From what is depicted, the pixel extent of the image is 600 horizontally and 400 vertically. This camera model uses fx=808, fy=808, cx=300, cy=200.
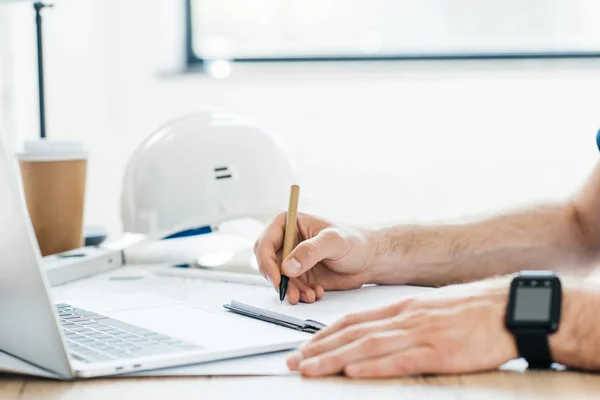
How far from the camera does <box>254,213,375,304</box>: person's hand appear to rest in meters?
1.02

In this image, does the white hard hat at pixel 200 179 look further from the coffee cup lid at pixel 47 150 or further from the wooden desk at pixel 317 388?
the wooden desk at pixel 317 388

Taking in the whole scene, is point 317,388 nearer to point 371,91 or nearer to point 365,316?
point 365,316

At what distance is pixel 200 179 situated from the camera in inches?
54.6

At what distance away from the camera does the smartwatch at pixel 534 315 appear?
714 mm

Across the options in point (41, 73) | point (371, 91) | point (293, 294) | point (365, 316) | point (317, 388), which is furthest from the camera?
point (371, 91)

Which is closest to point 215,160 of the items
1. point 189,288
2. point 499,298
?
point 189,288

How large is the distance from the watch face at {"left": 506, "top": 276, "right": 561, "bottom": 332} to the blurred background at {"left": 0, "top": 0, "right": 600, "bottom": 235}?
1.81 metres

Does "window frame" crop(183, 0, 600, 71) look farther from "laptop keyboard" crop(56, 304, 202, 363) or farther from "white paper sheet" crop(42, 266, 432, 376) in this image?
"laptop keyboard" crop(56, 304, 202, 363)

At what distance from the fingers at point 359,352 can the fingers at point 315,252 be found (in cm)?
29

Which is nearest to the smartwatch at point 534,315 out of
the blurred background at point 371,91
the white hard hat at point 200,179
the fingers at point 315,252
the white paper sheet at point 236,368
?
the white paper sheet at point 236,368

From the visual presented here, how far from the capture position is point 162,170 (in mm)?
1382

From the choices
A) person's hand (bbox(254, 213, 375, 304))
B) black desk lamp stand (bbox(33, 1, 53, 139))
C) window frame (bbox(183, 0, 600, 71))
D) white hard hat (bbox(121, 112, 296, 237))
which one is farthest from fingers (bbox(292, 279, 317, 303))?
window frame (bbox(183, 0, 600, 71))

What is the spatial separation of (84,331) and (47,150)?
57 centimetres

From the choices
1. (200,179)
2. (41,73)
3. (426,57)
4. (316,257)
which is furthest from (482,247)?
(426,57)
